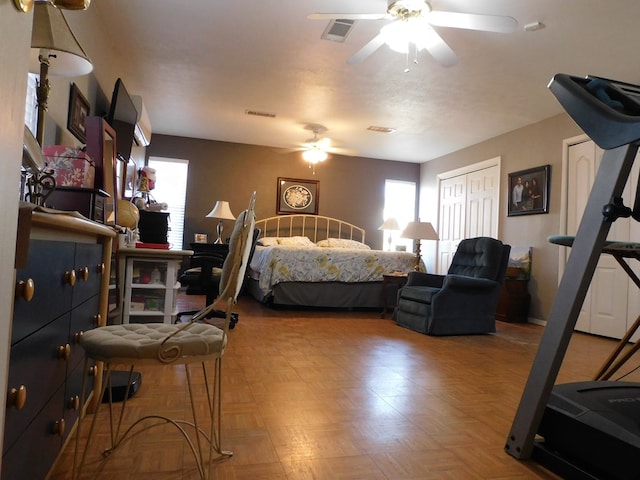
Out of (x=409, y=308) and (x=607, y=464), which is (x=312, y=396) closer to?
(x=607, y=464)

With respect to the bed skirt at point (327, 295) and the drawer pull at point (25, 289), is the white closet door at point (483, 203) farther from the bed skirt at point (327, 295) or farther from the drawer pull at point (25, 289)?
the drawer pull at point (25, 289)

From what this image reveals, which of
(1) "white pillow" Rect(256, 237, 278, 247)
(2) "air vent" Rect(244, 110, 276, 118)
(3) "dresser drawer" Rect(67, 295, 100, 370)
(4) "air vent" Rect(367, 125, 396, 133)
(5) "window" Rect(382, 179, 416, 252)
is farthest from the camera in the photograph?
(5) "window" Rect(382, 179, 416, 252)

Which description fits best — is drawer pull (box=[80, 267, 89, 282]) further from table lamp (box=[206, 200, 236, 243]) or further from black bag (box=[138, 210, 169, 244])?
table lamp (box=[206, 200, 236, 243])

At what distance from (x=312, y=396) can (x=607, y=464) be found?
1.22 meters

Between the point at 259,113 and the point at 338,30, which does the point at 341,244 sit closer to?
the point at 259,113

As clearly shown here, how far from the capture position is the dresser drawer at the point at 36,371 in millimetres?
855

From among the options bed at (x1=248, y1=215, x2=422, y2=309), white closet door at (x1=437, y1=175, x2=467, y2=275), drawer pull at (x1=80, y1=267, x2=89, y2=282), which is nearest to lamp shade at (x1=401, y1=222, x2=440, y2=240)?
bed at (x1=248, y1=215, x2=422, y2=309)

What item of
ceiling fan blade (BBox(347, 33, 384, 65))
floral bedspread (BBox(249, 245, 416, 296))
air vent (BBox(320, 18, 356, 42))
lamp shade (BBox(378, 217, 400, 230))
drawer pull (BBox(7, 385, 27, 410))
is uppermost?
air vent (BBox(320, 18, 356, 42))

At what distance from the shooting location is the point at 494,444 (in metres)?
1.63

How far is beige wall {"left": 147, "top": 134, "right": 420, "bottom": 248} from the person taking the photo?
6902 mm

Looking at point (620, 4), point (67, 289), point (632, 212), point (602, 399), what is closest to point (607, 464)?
point (602, 399)

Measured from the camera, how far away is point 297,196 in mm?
7352

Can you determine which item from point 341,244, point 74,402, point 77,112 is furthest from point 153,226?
point 341,244

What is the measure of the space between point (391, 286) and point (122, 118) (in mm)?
3389
